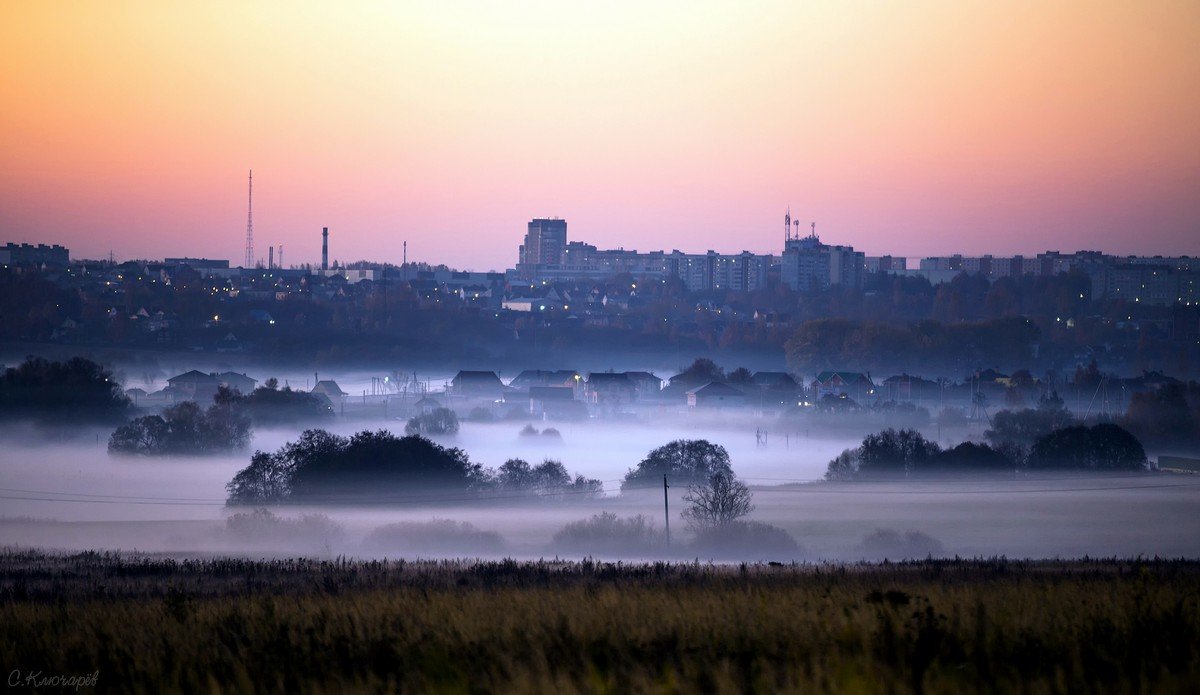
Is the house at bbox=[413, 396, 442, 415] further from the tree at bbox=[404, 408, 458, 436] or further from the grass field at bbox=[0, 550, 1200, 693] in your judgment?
the grass field at bbox=[0, 550, 1200, 693]

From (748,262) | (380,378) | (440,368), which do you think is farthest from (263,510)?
(748,262)

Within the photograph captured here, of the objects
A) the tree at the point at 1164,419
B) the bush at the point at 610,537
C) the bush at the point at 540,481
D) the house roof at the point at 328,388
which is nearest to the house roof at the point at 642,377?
the house roof at the point at 328,388

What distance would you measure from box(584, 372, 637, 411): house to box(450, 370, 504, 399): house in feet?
22.8

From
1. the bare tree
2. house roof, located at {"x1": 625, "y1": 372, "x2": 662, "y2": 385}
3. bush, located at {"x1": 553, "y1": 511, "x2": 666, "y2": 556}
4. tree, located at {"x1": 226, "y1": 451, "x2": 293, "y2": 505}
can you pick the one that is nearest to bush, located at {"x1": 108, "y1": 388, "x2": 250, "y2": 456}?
tree, located at {"x1": 226, "y1": 451, "x2": 293, "y2": 505}

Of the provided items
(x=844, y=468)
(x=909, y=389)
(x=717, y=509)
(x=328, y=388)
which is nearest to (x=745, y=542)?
(x=717, y=509)

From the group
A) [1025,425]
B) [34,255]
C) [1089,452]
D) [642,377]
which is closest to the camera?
[1089,452]

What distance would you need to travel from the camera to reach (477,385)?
9912 centimetres

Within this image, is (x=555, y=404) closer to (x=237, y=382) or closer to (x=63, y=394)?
(x=237, y=382)

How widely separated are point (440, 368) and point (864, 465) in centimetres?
6887

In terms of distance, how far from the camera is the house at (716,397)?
308 ft

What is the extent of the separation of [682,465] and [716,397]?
129ft

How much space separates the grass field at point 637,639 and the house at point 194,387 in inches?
3061

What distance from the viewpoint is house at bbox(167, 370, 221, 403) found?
90250 mm

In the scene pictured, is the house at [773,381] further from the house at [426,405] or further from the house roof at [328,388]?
the house roof at [328,388]
